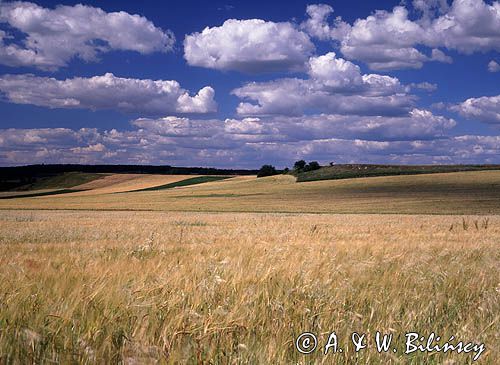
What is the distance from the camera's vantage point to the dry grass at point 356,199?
49500mm

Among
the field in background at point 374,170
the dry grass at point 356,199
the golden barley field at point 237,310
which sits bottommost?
the dry grass at point 356,199

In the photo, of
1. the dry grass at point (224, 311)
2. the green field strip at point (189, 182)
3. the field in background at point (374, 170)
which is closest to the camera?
the dry grass at point (224, 311)

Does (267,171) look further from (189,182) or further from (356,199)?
(356,199)

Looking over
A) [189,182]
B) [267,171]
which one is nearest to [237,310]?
[189,182]

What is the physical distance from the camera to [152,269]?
5.11m

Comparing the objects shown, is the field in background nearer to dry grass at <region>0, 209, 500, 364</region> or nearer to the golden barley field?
the golden barley field

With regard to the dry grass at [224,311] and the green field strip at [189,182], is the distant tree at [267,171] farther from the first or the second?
the dry grass at [224,311]

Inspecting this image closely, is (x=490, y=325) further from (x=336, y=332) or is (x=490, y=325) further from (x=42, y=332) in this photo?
(x=42, y=332)

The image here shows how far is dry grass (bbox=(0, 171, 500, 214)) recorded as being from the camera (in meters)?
49.5

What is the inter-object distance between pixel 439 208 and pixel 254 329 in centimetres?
4787

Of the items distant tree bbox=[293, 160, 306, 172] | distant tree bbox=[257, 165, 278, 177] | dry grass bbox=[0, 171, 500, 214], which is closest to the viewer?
dry grass bbox=[0, 171, 500, 214]

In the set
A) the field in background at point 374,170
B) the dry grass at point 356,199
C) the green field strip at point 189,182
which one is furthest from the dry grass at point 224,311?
the green field strip at point 189,182

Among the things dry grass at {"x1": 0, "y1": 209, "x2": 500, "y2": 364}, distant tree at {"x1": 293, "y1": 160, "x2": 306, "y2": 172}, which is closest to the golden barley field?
dry grass at {"x1": 0, "y1": 209, "x2": 500, "y2": 364}

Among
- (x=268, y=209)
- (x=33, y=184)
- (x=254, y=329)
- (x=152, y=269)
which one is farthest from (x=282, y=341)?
Answer: (x=33, y=184)
